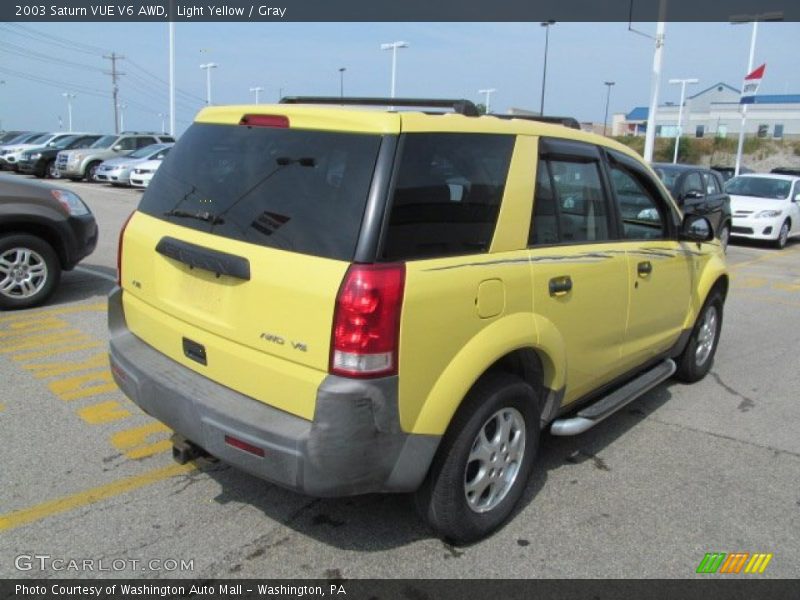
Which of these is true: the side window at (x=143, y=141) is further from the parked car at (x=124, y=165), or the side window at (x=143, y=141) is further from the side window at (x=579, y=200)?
the side window at (x=579, y=200)

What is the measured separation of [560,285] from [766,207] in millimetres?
14288

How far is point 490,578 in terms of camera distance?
9.26 feet

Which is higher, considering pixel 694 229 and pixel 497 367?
pixel 694 229

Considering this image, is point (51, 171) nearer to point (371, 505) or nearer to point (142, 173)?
point (142, 173)

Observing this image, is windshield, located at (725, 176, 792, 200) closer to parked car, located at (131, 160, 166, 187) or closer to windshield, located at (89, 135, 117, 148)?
parked car, located at (131, 160, 166, 187)

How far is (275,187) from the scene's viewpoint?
279cm

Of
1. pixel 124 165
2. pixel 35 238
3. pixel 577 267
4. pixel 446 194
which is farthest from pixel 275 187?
Result: pixel 124 165

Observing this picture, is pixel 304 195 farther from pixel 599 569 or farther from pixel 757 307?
pixel 757 307

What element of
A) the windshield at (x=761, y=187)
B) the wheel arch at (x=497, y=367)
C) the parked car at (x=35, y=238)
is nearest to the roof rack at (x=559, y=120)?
the wheel arch at (x=497, y=367)

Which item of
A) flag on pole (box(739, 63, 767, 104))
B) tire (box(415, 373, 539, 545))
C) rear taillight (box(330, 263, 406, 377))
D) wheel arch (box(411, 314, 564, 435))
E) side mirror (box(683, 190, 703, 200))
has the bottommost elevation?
tire (box(415, 373, 539, 545))

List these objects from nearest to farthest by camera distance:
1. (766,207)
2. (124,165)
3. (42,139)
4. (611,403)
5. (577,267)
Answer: (577,267) → (611,403) → (766,207) → (124,165) → (42,139)

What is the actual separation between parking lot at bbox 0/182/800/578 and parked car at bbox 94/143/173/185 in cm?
1815

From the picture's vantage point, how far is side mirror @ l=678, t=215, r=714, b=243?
181 inches

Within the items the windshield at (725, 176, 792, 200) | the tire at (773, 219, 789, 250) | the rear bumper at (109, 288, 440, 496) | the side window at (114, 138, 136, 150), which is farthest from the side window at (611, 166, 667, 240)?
the side window at (114, 138, 136, 150)
